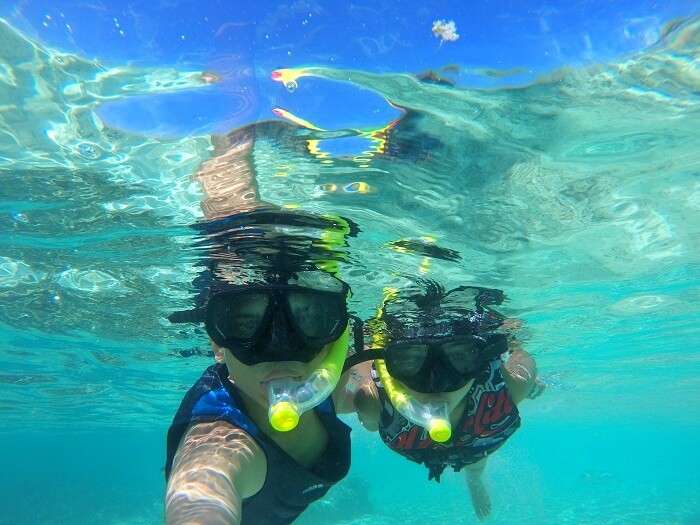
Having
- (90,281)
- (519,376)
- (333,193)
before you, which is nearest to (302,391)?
(333,193)

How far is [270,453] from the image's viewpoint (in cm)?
451

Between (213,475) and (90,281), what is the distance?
10784 mm

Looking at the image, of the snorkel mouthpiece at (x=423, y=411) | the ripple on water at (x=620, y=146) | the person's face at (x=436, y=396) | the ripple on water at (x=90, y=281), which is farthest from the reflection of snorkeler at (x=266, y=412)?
the ripple on water at (x=90, y=281)

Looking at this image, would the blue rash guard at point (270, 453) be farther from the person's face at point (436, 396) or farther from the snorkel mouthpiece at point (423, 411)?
the person's face at point (436, 396)

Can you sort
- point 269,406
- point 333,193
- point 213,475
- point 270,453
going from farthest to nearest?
point 333,193, point 270,453, point 269,406, point 213,475

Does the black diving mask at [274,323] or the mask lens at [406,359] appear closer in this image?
the black diving mask at [274,323]

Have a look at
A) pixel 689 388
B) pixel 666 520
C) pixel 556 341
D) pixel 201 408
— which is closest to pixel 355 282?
pixel 201 408

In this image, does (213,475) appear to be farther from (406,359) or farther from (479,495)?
(479,495)

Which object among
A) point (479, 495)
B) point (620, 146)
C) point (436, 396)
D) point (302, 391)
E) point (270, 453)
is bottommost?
point (479, 495)

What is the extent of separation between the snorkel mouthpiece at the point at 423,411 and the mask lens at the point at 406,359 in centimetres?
14

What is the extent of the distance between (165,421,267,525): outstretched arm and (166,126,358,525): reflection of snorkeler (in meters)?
0.01

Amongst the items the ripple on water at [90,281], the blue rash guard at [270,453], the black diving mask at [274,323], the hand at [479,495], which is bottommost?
the hand at [479,495]

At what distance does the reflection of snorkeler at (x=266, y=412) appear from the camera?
395cm

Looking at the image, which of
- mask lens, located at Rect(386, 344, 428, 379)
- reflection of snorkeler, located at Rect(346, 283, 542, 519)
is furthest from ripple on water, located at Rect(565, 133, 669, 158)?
mask lens, located at Rect(386, 344, 428, 379)
